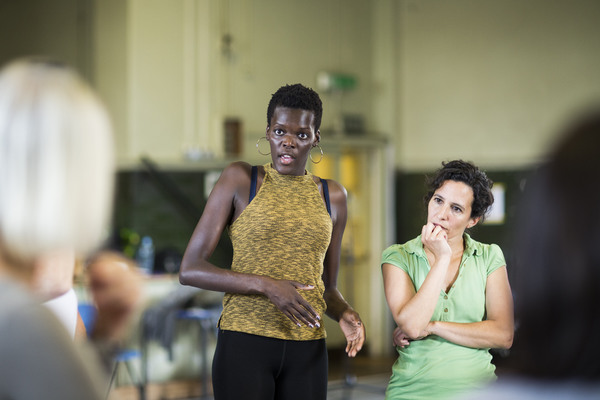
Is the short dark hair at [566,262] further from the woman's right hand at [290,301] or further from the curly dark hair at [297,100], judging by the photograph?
the curly dark hair at [297,100]

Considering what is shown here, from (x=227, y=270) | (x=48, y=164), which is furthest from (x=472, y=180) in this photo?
(x=48, y=164)

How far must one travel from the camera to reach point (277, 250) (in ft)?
6.62

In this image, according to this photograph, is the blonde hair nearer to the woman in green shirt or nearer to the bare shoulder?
the bare shoulder

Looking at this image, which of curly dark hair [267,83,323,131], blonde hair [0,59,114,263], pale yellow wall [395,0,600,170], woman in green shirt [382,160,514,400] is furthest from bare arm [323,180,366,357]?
pale yellow wall [395,0,600,170]

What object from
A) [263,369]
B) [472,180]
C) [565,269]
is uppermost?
[472,180]

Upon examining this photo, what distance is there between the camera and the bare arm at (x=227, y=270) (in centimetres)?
188

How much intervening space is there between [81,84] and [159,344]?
5.32 meters

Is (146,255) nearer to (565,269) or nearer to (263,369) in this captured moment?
→ (263,369)

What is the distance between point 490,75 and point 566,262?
6.90 metres

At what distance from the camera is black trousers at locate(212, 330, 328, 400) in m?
1.95

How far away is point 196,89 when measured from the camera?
6844 millimetres

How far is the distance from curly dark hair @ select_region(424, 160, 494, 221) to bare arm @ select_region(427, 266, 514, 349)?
19 cm

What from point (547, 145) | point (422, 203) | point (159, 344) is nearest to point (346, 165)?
point (159, 344)

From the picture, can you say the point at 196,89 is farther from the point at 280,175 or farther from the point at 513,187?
the point at 280,175
